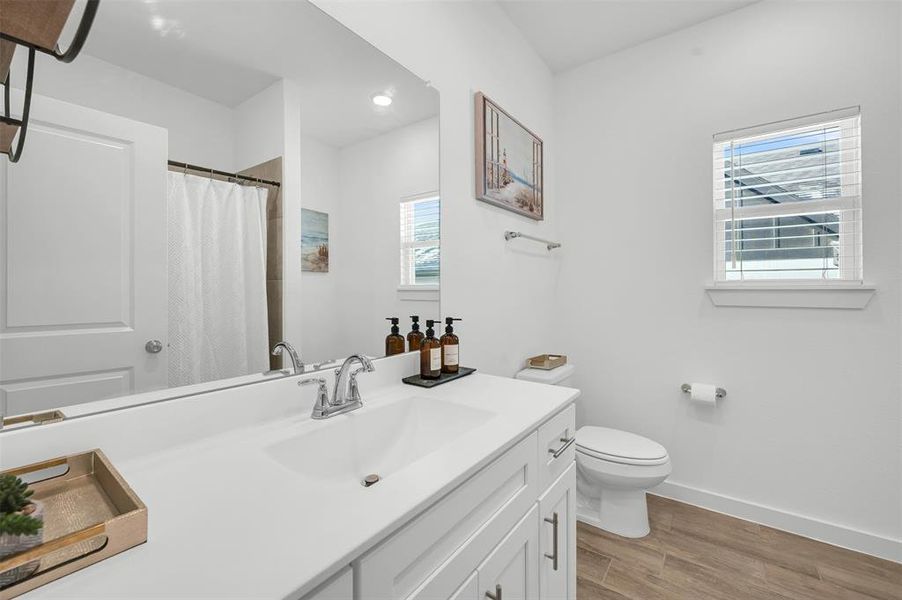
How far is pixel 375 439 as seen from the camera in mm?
1084

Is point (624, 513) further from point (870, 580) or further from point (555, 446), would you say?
point (555, 446)

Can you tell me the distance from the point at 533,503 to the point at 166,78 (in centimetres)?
131

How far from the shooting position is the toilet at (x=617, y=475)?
1.84 meters

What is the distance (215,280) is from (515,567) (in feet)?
3.24

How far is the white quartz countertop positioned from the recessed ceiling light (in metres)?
1.06

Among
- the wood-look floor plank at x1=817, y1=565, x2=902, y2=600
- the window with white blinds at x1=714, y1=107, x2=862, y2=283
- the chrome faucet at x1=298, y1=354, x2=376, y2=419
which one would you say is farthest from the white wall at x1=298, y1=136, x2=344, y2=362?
the wood-look floor plank at x1=817, y1=565, x2=902, y2=600

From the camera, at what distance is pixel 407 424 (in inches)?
47.1

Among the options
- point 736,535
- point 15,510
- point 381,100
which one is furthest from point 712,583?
point 381,100

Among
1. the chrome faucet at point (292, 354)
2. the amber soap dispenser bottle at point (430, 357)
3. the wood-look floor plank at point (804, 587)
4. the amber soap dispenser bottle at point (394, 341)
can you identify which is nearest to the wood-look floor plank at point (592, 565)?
the wood-look floor plank at point (804, 587)

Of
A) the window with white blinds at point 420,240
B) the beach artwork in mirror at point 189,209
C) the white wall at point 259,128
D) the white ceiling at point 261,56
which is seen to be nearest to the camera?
the beach artwork in mirror at point 189,209

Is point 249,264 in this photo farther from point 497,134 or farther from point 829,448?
point 829,448

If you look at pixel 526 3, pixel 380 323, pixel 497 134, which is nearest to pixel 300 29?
pixel 380 323

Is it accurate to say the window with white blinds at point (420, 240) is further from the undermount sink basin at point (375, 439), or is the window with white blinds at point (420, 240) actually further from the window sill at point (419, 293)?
the undermount sink basin at point (375, 439)

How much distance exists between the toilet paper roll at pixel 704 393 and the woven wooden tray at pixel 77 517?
2.32 m
